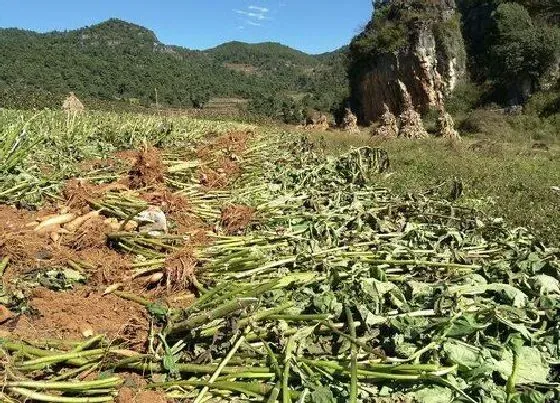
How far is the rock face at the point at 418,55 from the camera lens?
32688 mm

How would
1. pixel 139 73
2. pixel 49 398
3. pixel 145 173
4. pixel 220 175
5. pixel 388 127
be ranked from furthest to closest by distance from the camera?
pixel 139 73
pixel 388 127
pixel 220 175
pixel 145 173
pixel 49 398

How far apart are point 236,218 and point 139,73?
87.6 meters

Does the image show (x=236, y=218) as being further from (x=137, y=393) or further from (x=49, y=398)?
(x=49, y=398)

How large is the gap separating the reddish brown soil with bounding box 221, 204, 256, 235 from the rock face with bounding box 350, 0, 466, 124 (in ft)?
92.3

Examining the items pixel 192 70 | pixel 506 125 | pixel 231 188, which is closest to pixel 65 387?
pixel 231 188

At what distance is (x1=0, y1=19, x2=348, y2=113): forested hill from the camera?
67688 millimetres

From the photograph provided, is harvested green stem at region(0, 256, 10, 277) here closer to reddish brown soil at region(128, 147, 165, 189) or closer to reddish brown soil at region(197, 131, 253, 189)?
reddish brown soil at region(128, 147, 165, 189)

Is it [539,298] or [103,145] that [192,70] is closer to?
[103,145]

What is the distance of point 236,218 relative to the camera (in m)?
4.81

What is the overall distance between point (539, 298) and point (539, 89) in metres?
29.1

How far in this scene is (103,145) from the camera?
921 centimetres

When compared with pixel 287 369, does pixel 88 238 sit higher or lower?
higher

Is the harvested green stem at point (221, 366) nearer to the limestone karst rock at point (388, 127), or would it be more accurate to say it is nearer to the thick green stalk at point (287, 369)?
the thick green stalk at point (287, 369)

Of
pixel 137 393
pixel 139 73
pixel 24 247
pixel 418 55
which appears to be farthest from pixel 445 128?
pixel 139 73
